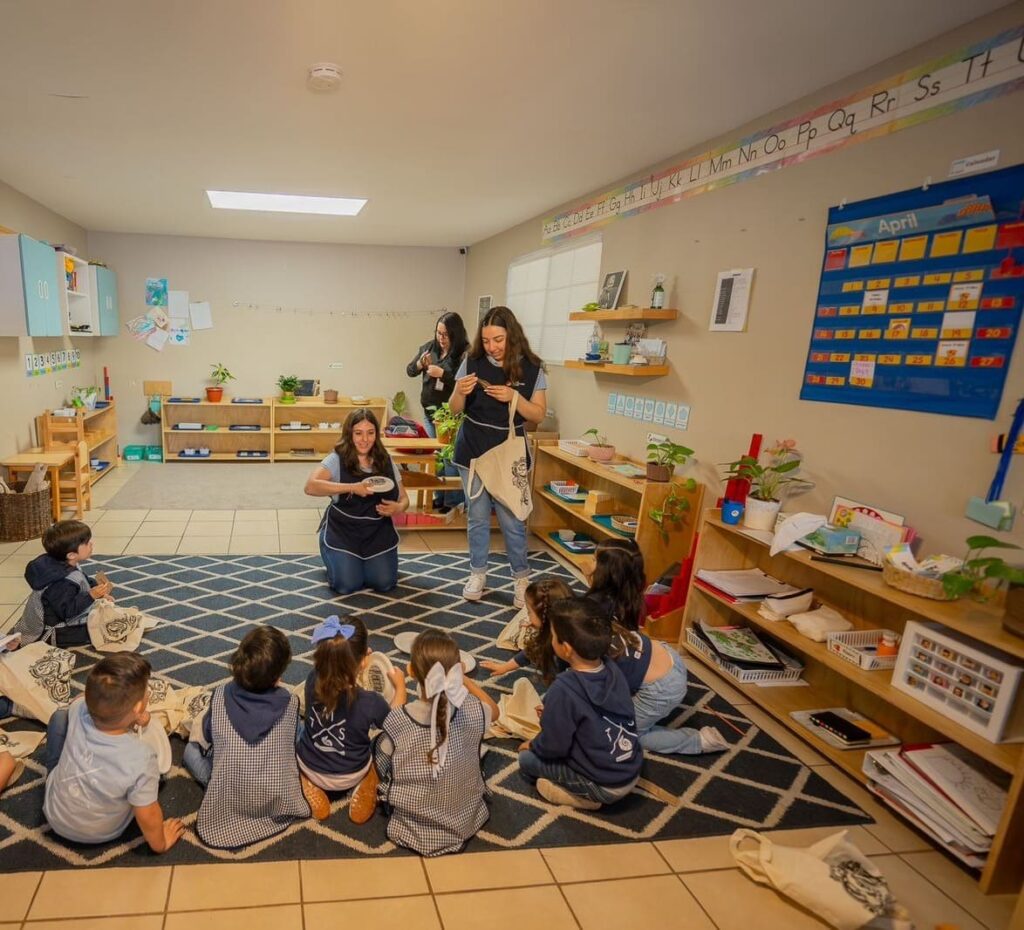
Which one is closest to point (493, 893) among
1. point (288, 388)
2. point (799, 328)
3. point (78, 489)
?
point (799, 328)

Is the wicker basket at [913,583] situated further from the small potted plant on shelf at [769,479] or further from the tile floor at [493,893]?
the tile floor at [493,893]

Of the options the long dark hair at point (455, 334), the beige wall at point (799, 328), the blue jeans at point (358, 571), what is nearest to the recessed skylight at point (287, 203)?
the long dark hair at point (455, 334)

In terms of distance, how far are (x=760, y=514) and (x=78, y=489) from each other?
457 centimetres

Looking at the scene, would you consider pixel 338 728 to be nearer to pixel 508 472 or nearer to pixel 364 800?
pixel 364 800

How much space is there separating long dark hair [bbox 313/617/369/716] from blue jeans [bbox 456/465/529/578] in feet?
5.54

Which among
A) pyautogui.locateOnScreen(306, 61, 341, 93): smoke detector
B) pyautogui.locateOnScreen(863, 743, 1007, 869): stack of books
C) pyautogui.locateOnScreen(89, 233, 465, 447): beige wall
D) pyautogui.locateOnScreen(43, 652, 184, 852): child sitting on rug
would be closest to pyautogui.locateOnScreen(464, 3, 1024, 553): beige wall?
pyautogui.locateOnScreen(863, 743, 1007, 869): stack of books

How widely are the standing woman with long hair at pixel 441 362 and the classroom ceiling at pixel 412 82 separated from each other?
96cm

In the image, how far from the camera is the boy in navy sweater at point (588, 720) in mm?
1870

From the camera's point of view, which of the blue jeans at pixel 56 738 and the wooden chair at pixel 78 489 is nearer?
the blue jeans at pixel 56 738

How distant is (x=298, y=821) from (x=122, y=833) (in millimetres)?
467

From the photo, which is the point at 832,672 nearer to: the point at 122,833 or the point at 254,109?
the point at 122,833

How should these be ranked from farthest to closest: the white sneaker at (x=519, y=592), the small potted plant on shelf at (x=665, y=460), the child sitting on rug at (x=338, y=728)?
the white sneaker at (x=519, y=592), the small potted plant on shelf at (x=665, y=460), the child sitting on rug at (x=338, y=728)

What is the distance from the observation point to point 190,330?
6.84 meters

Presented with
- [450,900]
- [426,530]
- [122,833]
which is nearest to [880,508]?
[450,900]
